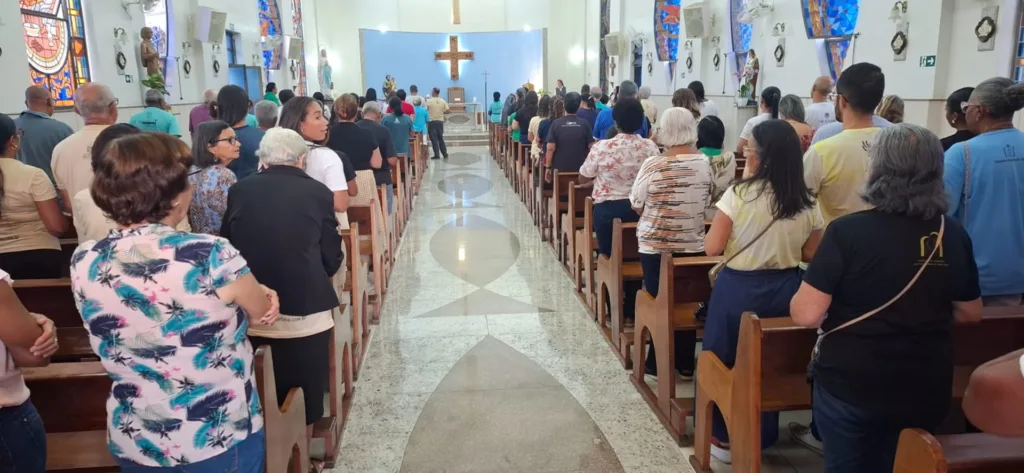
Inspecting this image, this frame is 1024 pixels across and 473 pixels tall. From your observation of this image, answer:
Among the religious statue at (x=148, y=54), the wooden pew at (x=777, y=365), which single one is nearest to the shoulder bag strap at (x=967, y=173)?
the wooden pew at (x=777, y=365)

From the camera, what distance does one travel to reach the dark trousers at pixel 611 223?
14.1 ft

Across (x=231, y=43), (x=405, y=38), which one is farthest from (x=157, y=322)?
(x=405, y=38)

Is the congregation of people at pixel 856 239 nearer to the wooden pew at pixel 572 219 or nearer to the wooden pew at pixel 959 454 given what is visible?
the wooden pew at pixel 959 454

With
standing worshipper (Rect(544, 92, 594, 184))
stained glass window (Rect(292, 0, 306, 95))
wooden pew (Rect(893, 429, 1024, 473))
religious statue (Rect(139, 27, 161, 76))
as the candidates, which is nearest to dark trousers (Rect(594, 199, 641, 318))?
standing worshipper (Rect(544, 92, 594, 184))

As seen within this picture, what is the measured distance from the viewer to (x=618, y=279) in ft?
12.7

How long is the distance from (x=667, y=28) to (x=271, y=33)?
9182 millimetres

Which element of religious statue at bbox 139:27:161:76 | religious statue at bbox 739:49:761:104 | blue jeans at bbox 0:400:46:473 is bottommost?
blue jeans at bbox 0:400:46:473

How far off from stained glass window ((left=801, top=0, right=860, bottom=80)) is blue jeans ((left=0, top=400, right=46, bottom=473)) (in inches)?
328

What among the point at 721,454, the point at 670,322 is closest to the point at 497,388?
the point at 670,322

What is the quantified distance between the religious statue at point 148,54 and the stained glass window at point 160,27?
0.65 meters

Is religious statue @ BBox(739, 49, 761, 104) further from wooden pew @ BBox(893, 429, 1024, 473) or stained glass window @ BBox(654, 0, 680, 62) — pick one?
wooden pew @ BBox(893, 429, 1024, 473)

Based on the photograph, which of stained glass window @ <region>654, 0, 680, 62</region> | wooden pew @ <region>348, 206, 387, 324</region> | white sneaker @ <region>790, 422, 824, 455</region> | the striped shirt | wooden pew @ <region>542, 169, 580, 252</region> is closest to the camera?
white sneaker @ <region>790, 422, 824, 455</region>

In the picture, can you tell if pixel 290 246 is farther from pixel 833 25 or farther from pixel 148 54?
pixel 148 54

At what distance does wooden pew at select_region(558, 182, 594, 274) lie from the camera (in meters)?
5.35
